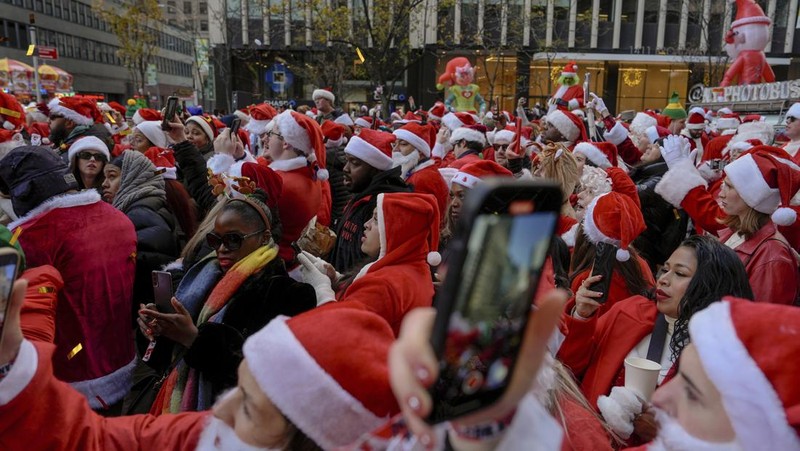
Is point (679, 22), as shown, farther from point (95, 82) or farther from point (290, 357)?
point (95, 82)

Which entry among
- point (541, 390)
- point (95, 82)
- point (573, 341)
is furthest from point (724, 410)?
point (95, 82)

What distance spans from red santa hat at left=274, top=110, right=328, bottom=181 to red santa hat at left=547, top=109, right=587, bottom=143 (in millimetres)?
3725

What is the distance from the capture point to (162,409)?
2645mm

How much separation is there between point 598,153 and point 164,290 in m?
4.90

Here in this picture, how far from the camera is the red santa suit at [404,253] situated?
2859 millimetres

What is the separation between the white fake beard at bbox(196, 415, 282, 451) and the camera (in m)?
1.53

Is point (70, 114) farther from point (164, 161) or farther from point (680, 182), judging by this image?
point (680, 182)

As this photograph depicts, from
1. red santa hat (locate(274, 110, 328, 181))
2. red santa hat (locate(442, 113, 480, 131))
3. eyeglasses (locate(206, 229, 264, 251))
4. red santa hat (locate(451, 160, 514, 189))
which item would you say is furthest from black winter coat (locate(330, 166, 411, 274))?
red santa hat (locate(442, 113, 480, 131))

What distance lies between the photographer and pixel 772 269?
3.58 m

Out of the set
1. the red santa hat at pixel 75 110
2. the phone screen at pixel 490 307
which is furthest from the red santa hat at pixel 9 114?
the phone screen at pixel 490 307

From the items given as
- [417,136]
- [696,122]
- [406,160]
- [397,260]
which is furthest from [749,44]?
[397,260]

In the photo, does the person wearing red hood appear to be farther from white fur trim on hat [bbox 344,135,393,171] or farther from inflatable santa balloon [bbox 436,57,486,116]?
inflatable santa balloon [bbox 436,57,486,116]

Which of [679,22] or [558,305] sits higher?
[679,22]

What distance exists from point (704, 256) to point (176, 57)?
8522cm
